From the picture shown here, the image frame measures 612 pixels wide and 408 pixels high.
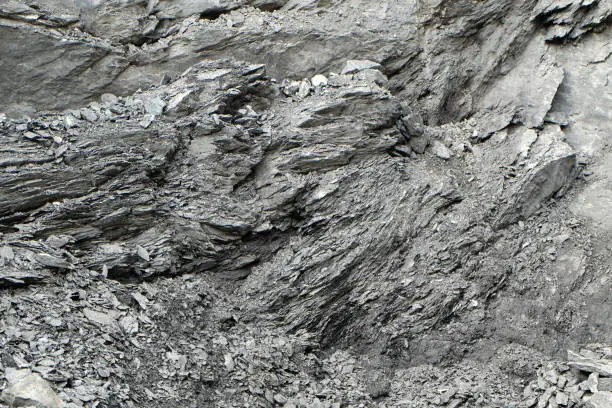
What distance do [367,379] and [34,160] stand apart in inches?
276

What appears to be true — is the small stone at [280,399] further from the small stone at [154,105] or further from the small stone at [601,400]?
the small stone at [154,105]

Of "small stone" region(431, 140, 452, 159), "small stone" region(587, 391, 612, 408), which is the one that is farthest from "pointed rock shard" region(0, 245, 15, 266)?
"small stone" region(587, 391, 612, 408)

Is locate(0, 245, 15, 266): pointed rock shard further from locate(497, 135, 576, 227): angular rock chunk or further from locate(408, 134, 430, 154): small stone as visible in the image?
locate(497, 135, 576, 227): angular rock chunk

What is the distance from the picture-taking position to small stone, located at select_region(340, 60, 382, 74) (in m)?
14.1

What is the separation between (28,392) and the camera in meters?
7.66

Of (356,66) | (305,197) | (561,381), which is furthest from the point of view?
(356,66)

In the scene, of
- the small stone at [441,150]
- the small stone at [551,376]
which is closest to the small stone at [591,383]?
the small stone at [551,376]

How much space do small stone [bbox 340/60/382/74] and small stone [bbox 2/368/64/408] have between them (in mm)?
9136

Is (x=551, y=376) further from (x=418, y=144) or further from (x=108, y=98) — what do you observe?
(x=108, y=98)

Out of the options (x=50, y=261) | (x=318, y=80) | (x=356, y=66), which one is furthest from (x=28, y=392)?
(x=356, y=66)

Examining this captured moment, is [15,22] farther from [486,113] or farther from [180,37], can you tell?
[486,113]

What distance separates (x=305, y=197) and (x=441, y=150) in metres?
3.53

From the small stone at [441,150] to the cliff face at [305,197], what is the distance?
60 mm

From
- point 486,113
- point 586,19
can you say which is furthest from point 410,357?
point 586,19
